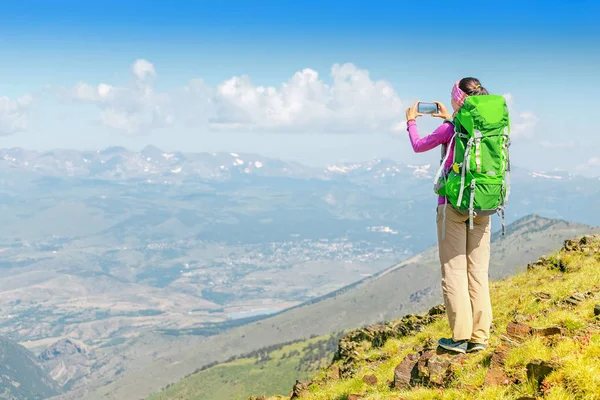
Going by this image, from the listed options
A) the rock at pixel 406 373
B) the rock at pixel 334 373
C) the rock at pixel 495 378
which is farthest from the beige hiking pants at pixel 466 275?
the rock at pixel 334 373

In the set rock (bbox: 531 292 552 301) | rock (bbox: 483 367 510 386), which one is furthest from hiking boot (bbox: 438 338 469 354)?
rock (bbox: 531 292 552 301)

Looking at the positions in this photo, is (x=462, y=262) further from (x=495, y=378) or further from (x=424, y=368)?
(x=495, y=378)

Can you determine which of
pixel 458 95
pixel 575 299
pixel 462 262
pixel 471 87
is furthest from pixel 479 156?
pixel 575 299

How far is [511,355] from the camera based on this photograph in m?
10.0

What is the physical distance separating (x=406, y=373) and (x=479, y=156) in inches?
226

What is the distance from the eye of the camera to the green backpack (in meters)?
10.5

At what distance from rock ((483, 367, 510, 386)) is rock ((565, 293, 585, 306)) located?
729 cm

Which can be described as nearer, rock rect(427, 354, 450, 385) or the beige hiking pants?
rock rect(427, 354, 450, 385)

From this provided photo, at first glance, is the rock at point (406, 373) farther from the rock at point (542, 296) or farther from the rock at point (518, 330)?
the rock at point (542, 296)

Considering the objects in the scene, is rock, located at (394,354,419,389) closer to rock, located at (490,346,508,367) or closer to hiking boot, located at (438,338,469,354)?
hiking boot, located at (438,338,469,354)

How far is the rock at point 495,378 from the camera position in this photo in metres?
9.27

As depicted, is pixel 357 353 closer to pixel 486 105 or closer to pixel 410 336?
pixel 410 336

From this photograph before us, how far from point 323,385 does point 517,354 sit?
32.5 feet

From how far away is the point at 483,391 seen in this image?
8984 mm
